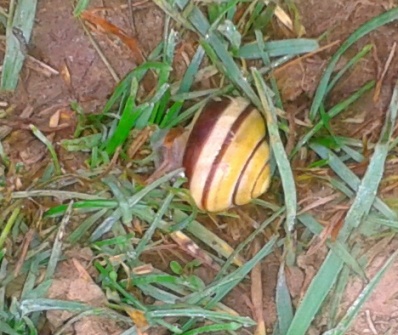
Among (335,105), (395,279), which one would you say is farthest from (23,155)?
(395,279)

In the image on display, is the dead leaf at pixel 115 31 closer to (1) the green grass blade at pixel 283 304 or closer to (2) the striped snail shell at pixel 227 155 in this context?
(2) the striped snail shell at pixel 227 155

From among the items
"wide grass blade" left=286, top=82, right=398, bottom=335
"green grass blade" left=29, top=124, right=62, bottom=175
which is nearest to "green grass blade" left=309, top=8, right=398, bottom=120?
"wide grass blade" left=286, top=82, right=398, bottom=335

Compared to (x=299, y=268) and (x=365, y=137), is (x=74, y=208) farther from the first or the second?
(x=365, y=137)

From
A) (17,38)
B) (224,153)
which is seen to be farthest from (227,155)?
(17,38)

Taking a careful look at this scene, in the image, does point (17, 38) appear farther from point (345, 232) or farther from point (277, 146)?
point (345, 232)

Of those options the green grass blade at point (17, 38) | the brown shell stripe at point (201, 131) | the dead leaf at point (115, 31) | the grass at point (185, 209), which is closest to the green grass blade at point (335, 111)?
the grass at point (185, 209)

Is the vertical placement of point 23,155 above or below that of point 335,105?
above

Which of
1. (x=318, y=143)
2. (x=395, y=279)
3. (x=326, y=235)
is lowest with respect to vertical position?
(x=395, y=279)
